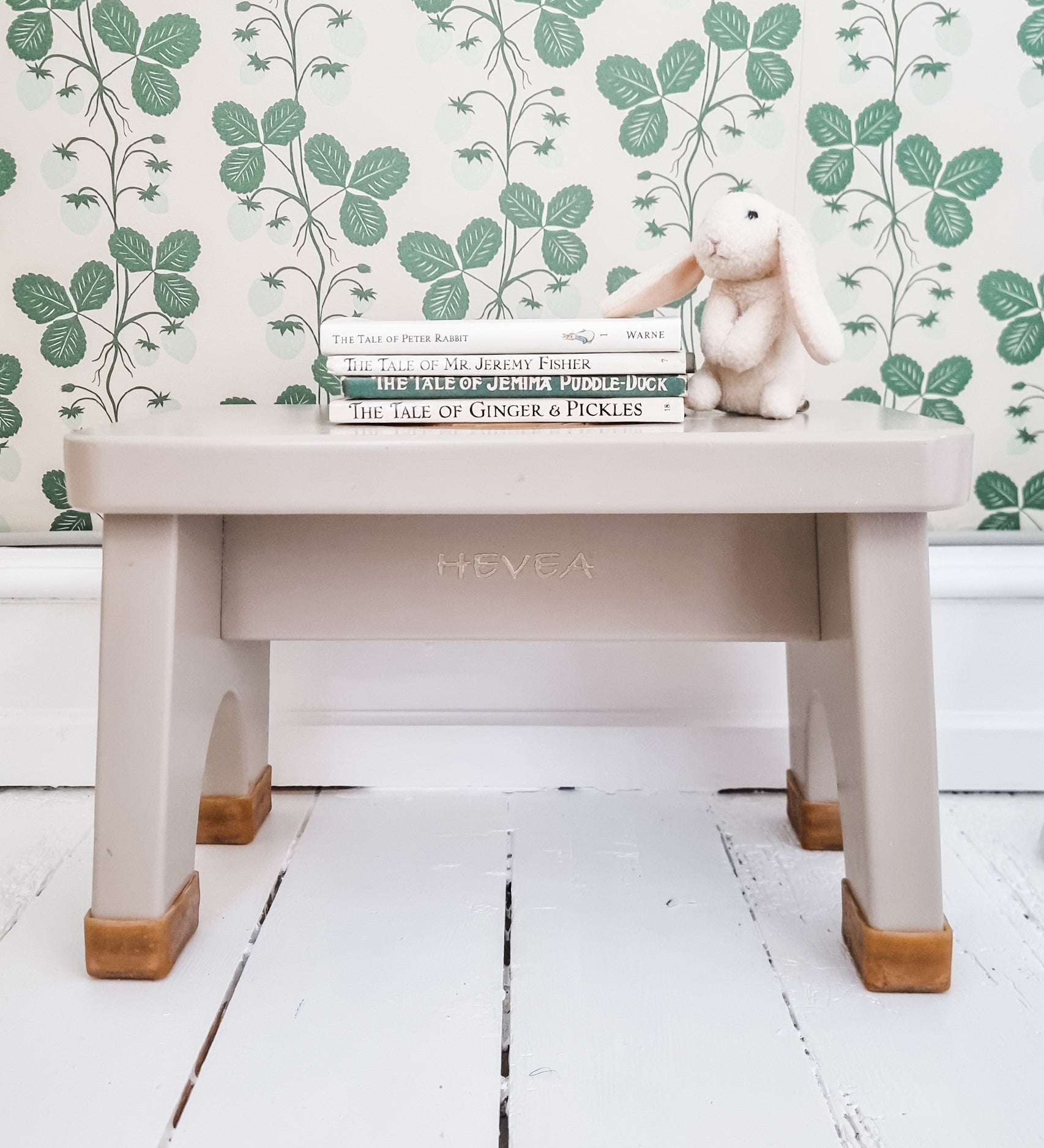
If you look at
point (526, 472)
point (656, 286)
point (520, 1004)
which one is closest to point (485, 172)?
point (656, 286)

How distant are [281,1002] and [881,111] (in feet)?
3.50

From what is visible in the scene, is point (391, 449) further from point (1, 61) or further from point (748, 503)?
point (1, 61)

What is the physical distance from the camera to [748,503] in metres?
0.66

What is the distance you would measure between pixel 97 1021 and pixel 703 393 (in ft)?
2.25

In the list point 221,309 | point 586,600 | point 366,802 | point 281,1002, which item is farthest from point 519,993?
point 221,309

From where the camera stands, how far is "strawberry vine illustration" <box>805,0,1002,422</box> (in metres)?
1.04

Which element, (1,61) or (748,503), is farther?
(1,61)

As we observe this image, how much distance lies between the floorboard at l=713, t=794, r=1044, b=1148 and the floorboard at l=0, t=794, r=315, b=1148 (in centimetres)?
43

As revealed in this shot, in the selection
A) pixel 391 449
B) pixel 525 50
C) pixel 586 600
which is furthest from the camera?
pixel 525 50

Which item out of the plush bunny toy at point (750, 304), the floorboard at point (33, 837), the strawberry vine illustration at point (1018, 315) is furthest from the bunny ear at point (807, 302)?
the floorboard at point (33, 837)

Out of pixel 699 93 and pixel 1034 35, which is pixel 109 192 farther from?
pixel 1034 35

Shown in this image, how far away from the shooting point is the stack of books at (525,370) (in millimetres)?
727

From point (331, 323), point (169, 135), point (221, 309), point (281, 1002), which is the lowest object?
point (281, 1002)

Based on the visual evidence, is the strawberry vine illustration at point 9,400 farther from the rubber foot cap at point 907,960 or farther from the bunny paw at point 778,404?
the rubber foot cap at point 907,960
